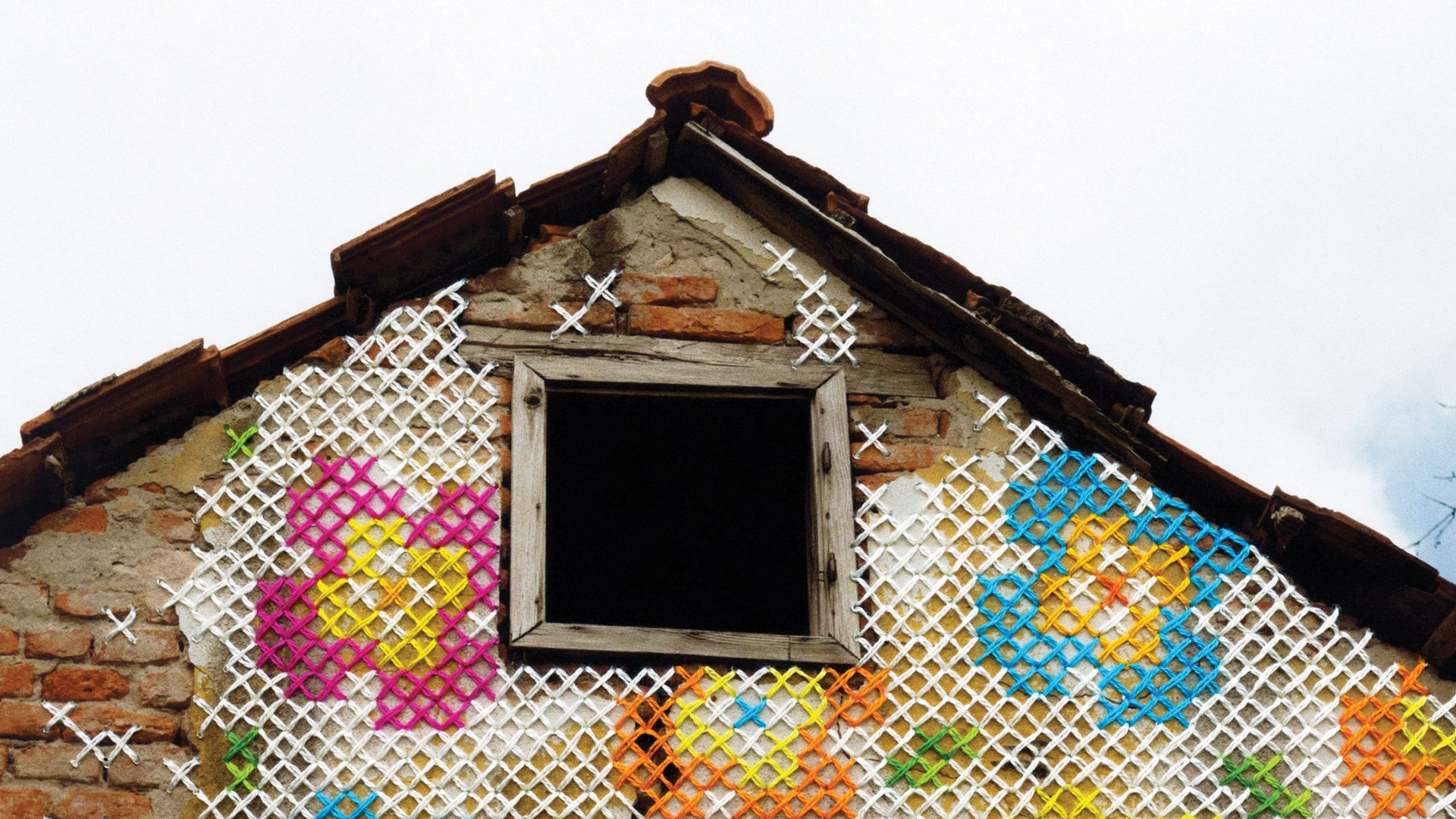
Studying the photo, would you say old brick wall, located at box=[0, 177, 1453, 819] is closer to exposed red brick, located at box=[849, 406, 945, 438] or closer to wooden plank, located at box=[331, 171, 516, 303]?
exposed red brick, located at box=[849, 406, 945, 438]

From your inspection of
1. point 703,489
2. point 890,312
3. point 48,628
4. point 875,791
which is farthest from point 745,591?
point 48,628

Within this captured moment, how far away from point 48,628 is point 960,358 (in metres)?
3.24

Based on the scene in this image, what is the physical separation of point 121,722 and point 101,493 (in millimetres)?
810

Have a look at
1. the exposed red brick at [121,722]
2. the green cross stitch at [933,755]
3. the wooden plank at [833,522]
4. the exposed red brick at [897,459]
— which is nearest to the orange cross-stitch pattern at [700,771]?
the green cross stitch at [933,755]

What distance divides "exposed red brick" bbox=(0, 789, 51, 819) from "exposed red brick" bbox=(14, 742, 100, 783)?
0.16 ft

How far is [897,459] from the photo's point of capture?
521 centimetres

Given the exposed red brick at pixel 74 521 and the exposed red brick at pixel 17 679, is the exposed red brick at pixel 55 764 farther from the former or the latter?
the exposed red brick at pixel 74 521

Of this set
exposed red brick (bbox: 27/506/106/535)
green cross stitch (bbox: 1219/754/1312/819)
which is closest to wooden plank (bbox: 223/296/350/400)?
exposed red brick (bbox: 27/506/106/535)

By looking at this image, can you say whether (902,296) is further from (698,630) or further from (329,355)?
(329,355)

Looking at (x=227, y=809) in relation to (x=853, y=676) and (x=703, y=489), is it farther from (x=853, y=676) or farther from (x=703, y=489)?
(x=703, y=489)

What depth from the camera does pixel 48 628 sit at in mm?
4617

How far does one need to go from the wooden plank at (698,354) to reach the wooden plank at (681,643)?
1026 mm

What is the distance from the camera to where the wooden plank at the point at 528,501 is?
4.79 m

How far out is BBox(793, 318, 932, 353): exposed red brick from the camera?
5.47 meters
